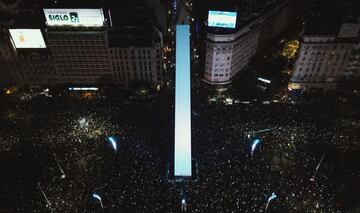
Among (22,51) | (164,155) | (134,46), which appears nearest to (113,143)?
(164,155)

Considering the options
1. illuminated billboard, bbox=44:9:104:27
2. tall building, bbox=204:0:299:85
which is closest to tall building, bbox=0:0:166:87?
illuminated billboard, bbox=44:9:104:27

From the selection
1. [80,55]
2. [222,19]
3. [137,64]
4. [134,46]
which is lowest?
[137,64]

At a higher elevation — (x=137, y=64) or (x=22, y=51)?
(x=22, y=51)

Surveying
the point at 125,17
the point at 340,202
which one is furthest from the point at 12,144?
the point at 340,202

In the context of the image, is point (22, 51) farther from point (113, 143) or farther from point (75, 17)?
point (113, 143)

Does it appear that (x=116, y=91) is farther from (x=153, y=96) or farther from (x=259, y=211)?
(x=259, y=211)
